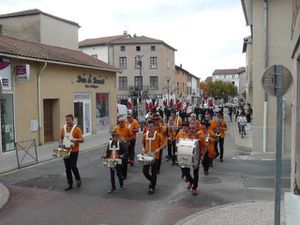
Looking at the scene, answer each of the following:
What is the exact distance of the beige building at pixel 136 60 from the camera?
188ft

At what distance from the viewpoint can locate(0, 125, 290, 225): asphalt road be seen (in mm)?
7293

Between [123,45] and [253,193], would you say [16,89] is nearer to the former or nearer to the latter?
[253,193]

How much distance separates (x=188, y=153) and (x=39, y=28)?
59.4 feet

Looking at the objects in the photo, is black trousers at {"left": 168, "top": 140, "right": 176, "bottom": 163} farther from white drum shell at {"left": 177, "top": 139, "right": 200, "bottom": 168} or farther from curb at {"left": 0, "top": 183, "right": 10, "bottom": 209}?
curb at {"left": 0, "top": 183, "right": 10, "bottom": 209}

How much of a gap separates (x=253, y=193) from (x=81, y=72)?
1452cm

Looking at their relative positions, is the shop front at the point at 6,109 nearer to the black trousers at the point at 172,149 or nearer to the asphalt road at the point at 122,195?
Answer: the asphalt road at the point at 122,195

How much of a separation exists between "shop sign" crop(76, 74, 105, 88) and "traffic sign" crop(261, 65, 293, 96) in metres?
16.7

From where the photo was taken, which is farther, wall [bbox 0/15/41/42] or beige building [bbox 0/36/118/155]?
wall [bbox 0/15/41/42]

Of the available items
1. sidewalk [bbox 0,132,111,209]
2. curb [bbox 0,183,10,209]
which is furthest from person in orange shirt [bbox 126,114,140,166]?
curb [bbox 0,183,10,209]

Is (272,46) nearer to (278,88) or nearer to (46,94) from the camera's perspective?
(46,94)

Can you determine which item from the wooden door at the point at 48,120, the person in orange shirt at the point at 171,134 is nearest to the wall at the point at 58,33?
the wooden door at the point at 48,120

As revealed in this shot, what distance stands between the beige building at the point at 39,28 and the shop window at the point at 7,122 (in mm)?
9083

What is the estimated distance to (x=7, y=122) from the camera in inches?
608

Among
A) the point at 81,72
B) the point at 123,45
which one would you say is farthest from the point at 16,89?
the point at 123,45
